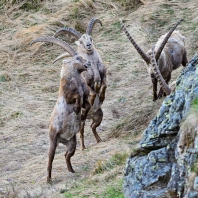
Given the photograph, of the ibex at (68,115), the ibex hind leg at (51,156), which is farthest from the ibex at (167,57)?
the ibex hind leg at (51,156)

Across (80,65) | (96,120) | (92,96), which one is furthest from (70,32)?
(80,65)

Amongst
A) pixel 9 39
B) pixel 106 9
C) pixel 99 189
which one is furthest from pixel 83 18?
pixel 99 189

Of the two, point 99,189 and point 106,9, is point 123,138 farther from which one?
point 106,9

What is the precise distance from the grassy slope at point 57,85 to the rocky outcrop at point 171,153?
4.82ft

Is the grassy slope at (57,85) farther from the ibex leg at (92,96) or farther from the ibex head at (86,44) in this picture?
the ibex head at (86,44)

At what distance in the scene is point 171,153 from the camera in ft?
15.7

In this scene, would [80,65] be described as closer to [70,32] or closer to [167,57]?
[70,32]

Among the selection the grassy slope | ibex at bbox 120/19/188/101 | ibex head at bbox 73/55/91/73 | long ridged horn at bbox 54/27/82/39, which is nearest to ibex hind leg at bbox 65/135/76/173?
the grassy slope

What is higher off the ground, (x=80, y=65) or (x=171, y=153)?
(x=171, y=153)

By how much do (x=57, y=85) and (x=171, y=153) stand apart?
9660mm

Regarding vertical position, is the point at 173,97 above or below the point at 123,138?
above

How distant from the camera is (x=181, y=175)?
443cm

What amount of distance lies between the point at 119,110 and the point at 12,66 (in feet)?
13.6

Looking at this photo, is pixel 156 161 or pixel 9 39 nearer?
pixel 156 161
